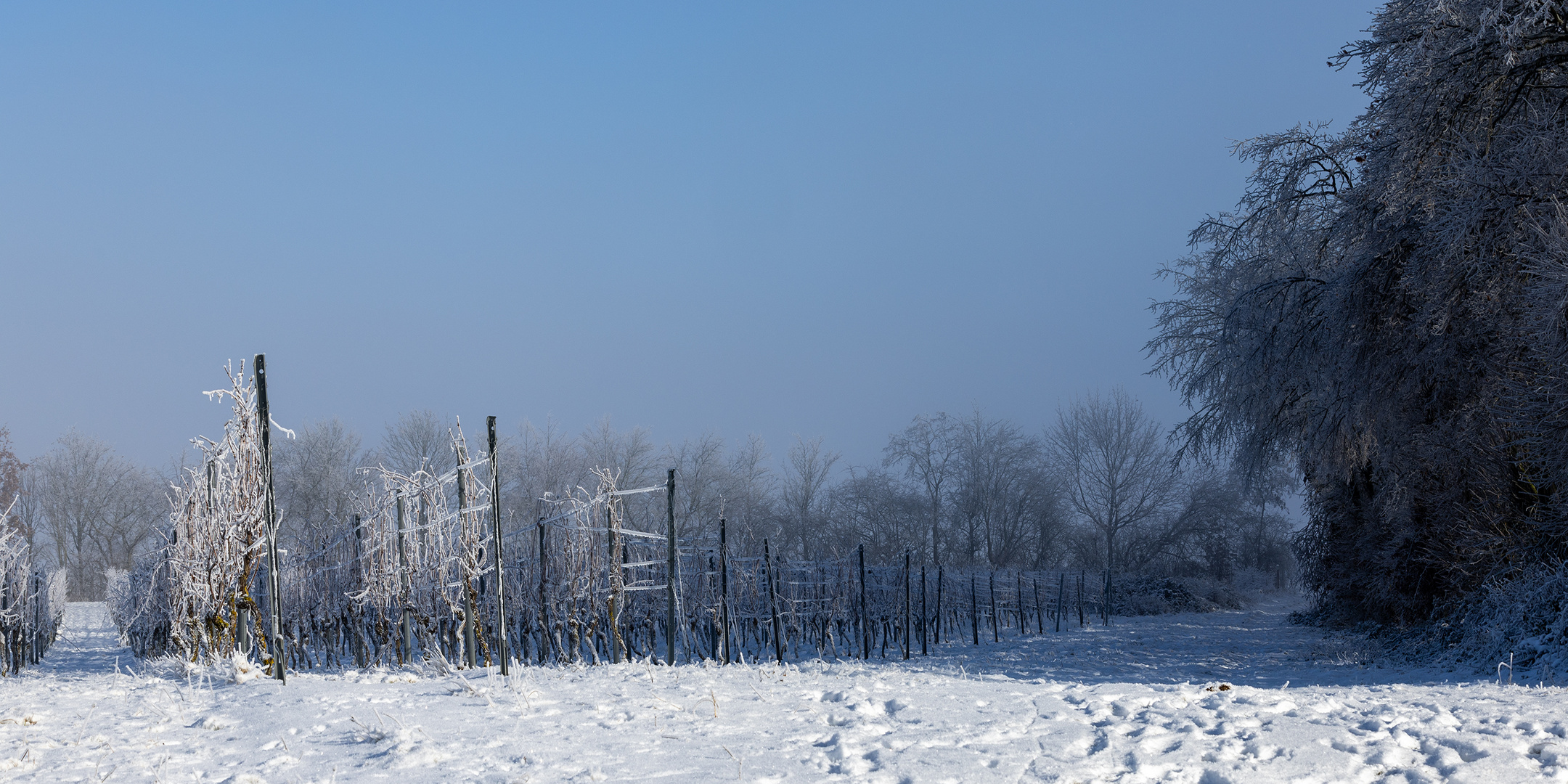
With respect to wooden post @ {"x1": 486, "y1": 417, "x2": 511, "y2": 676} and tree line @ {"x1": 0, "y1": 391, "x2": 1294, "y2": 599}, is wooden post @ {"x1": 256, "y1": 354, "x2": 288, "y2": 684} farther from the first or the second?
tree line @ {"x1": 0, "y1": 391, "x2": 1294, "y2": 599}

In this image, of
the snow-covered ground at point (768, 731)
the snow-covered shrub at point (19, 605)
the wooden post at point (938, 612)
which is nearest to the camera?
the snow-covered ground at point (768, 731)

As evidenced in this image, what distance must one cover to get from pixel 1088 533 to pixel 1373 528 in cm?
2770

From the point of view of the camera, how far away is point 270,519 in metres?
7.21

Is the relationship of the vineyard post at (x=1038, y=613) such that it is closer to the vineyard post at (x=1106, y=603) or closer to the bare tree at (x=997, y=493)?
the vineyard post at (x=1106, y=603)

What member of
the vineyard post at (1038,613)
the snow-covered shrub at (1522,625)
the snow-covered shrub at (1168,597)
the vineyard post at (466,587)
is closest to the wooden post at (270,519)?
the vineyard post at (466,587)

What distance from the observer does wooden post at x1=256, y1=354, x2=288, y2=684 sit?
6.96 m

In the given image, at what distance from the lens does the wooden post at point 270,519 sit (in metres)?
6.96

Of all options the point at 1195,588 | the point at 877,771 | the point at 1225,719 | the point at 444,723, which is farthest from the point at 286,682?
the point at 1195,588

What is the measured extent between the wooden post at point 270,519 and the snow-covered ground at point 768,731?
0.28 metres

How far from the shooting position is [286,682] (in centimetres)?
694

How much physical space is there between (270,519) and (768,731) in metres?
4.90

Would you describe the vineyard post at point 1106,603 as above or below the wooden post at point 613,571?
below

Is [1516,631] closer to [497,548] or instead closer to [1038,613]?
[497,548]

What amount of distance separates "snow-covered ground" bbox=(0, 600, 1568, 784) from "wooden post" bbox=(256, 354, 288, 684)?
284 mm
